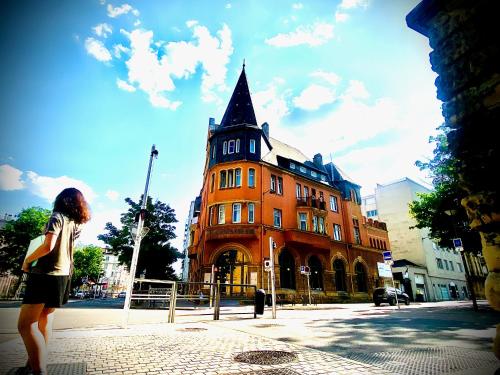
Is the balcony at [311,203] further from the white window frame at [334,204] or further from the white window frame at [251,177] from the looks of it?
the white window frame at [251,177]

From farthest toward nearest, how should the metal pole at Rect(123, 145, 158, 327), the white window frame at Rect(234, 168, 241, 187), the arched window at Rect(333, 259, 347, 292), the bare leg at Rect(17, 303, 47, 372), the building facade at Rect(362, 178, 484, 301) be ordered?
1. the building facade at Rect(362, 178, 484, 301)
2. the arched window at Rect(333, 259, 347, 292)
3. the white window frame at Rect(234, 168, 241, 187)
4. the metal pole at Rect(123, 145, 158, 327)
5. the bare leg at Rect(17, 303, 47, 372)

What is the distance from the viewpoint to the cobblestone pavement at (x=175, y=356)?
3213 millimetres

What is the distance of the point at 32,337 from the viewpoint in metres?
2.63

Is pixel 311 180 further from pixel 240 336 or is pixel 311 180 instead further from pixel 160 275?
pixel 240 336

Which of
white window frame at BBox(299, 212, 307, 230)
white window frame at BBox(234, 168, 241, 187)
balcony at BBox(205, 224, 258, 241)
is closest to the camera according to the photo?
balcony at BBox(205, 224, 258, 241)

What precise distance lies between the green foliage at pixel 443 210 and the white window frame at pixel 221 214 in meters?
16.2

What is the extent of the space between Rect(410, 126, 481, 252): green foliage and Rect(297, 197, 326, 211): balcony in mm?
10986

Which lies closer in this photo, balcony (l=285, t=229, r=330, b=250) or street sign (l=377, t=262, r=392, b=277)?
street sign (l=377, t=262, r=392, b=277)

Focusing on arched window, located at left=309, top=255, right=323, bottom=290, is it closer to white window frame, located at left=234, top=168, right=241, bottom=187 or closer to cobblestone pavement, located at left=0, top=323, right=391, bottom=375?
white window frame, located at left=234, top=168, right=241, bottom=187

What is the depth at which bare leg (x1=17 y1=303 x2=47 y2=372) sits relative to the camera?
2.59 meters

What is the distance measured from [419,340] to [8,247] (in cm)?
4335

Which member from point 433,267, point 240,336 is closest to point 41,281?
point 240,336

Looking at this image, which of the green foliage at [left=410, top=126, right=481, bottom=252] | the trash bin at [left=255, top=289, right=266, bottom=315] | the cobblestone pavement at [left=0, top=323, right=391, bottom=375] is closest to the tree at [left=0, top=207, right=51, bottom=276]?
the trash bin at [left=255, top=289, right=266, bottom=315]

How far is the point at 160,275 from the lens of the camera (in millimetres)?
28516
